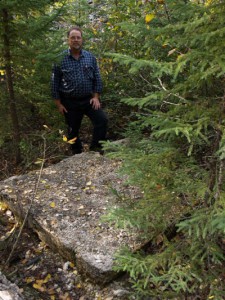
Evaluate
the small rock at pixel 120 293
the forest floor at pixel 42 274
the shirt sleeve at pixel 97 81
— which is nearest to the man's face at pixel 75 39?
the shirt sleeve at pixel 97 81

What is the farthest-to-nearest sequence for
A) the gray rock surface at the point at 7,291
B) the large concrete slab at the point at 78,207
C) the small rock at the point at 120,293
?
the large concrete slab at the point at 78,207, the small rock at the point at 120,293, the gray rock surface at the point at 7,291

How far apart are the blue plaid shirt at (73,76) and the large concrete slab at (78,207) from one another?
112cm

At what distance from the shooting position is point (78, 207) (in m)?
4.40

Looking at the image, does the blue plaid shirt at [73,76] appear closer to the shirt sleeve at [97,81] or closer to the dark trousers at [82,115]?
the shirt sleeve at [97,81]

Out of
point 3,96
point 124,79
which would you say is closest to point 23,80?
point 3,96

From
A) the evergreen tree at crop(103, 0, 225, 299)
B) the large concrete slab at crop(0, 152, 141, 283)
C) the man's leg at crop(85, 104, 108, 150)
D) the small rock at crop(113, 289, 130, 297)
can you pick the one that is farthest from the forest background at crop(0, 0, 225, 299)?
the man's leg at crop(85, 104, 108, 150)

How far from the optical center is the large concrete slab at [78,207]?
145 inches

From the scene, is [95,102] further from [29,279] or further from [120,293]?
[120,293]

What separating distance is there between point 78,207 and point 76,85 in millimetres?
2165

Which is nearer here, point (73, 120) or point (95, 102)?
point (95, 102)

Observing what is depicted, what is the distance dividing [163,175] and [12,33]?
3531 millimetres

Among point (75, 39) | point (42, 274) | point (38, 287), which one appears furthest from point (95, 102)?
point (38, 287)

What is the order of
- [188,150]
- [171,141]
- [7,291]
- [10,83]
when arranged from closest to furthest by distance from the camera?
[188,150]
[7,291]
[171,141]
[10,83]

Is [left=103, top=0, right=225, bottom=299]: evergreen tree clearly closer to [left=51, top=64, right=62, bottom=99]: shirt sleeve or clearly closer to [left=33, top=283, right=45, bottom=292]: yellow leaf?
[left=33, top=283, right=45, bottom=292]: yellow leaf
